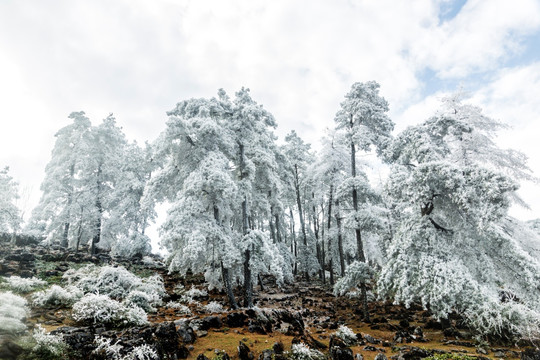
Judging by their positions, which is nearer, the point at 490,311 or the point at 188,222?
the point at 490,311

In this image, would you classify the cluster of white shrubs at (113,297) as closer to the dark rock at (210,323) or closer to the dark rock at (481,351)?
the dark rock at (210,323)

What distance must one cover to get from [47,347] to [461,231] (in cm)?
1479

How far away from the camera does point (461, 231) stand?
39.5ft

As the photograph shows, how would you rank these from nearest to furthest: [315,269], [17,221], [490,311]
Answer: [490,311], [17,221], [315,269]

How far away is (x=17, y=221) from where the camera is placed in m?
22.7

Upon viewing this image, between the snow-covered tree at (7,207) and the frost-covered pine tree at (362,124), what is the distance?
2669 centimetres

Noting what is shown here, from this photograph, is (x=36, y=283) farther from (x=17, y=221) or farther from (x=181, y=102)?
(x=17, y=221)

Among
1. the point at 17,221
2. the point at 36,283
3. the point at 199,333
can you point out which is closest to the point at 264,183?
the point at 199,333

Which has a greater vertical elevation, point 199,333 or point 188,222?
point 188,222

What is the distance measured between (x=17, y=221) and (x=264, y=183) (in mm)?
21333

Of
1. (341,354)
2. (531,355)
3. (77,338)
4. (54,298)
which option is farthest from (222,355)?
(531,355)

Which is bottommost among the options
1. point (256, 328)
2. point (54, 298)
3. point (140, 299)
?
point (256, 328)

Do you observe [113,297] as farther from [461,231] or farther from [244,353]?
[461,231]

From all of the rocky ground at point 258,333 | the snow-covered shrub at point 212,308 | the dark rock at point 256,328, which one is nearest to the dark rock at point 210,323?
the rocky ground at point 258,333
